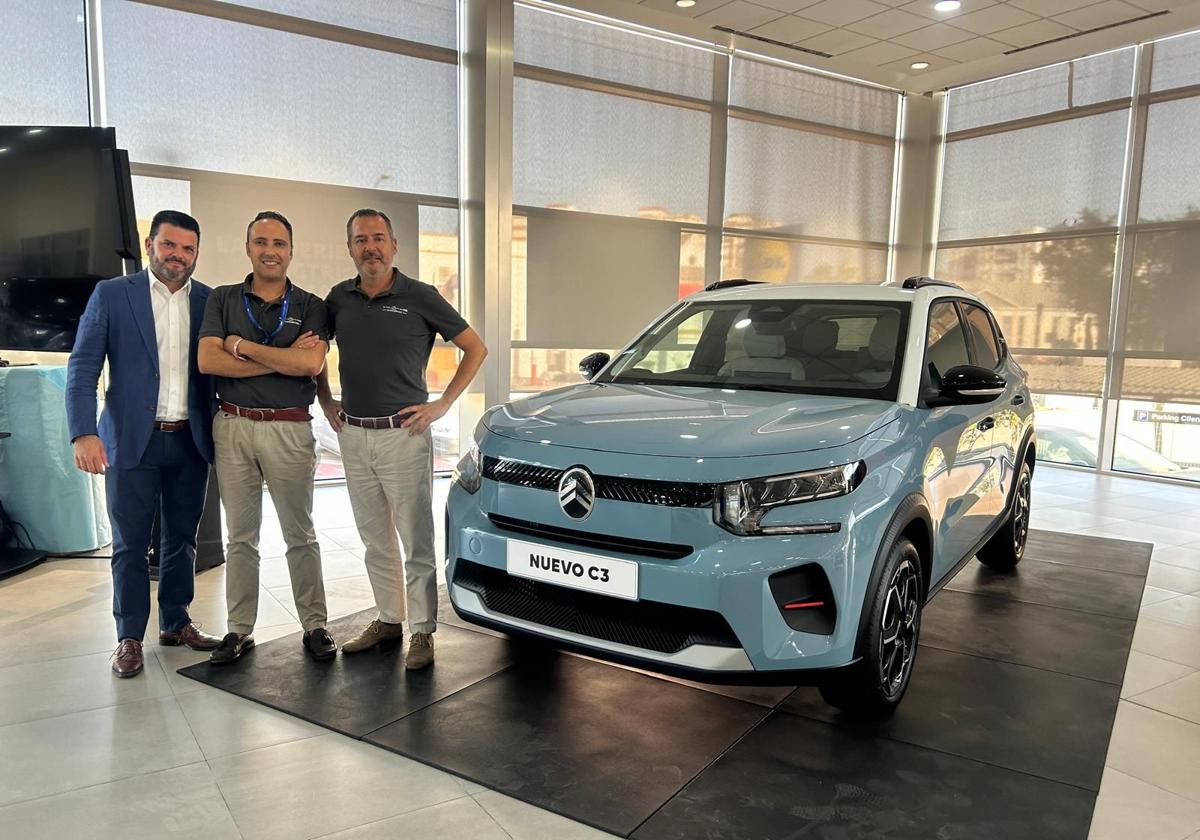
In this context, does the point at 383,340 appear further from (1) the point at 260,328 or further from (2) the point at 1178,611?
(2) the point at 1178,611

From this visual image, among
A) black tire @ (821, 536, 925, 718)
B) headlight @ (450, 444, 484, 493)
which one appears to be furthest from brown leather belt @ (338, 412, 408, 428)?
black tire @ (821, 536, 925, 718)

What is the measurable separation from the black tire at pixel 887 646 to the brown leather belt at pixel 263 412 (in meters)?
1.97

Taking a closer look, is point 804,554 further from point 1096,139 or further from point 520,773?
point 1096,139

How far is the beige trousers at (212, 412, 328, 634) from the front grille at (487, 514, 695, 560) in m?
0.96

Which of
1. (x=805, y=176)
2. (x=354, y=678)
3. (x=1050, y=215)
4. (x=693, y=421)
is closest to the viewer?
(x=693, y=421)

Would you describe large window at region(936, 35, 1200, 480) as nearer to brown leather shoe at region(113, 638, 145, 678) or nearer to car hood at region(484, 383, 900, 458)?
car hood at region(484, 383, 900, 458)

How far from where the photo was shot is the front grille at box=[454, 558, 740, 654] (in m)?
2.18

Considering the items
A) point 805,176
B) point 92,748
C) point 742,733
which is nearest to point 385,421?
point 92,748

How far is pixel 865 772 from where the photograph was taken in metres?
2.36

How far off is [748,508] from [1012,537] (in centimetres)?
281

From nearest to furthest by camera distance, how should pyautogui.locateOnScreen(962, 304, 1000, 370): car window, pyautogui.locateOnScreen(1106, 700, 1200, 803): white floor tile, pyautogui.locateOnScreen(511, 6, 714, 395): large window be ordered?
pyautogui.locateOnScreen(1106, 700, 1200, 803): white floor tile, pyautogui.locateOnScreen(962, 304, 1000, 370): car window, pyautogui.locateOnScreen(511, 6, 714, 395): large window

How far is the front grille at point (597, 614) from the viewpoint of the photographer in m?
2.18

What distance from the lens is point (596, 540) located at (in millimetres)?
2293

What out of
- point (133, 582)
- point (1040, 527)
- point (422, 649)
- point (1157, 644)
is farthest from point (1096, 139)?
point (133, 582)
